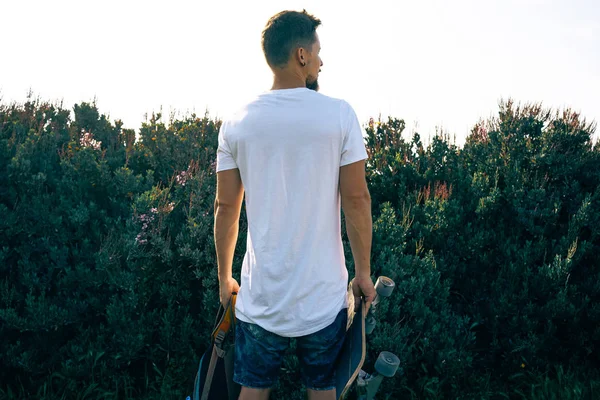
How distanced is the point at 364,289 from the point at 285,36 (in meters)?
1.30

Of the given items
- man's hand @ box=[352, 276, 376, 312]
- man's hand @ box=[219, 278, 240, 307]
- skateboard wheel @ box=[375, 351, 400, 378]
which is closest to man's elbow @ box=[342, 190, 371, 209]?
man's hand @ box=[352, 276, 376, 312]

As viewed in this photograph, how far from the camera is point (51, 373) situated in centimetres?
466

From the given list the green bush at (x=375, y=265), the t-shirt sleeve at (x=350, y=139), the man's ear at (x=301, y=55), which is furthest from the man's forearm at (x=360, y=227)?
the green bush at (x=375, y=265)

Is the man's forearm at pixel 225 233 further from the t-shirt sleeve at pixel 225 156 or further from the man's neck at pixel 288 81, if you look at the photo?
the man's neck at pixel 288 81

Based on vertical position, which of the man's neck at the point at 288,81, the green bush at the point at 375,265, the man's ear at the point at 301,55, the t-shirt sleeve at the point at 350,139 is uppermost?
the man's ear at the point at 301,55

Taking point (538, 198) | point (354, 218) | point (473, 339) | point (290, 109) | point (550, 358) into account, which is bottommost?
point (550, 358)

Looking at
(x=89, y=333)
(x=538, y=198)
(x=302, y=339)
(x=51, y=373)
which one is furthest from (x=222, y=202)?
(x=538, y=198)

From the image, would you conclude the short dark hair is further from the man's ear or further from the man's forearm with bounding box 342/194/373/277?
the man's forearm with bounding box 342/194/373/277

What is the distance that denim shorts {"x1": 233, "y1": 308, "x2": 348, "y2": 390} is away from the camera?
2.77m

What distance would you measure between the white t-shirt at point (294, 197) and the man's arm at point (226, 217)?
0.12 meters

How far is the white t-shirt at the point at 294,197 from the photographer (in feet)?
8.34

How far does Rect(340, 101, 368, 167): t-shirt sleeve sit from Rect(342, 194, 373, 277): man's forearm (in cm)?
21

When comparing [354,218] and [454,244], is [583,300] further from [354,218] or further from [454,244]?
[354,218]

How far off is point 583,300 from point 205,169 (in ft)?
12.6
